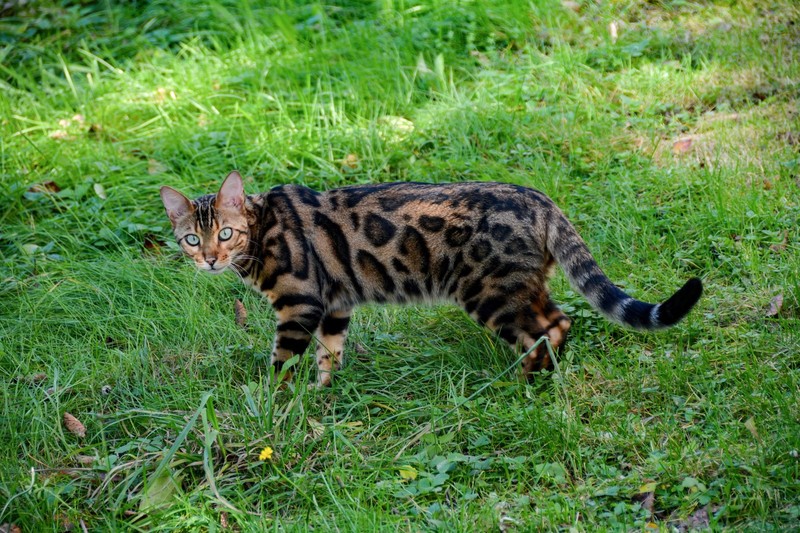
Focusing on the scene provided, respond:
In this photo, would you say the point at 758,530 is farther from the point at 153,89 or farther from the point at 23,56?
the point at 23,56

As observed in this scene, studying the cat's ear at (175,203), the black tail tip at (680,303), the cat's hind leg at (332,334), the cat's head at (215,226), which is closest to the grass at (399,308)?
the cat's hind leg at (332,334)

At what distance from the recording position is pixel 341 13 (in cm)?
800

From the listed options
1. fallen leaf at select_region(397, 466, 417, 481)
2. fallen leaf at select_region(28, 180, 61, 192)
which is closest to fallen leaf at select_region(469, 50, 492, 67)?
fallen leaf at select_region(28, 180, 61, 192)

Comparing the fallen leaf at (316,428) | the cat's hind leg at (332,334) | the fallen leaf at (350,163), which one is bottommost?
the cat's hind leg at (332,334)

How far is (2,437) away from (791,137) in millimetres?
4985

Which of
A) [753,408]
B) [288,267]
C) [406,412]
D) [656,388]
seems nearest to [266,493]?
[406,412]

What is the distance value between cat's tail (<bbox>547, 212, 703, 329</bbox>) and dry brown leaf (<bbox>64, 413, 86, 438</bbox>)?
93.1 inches

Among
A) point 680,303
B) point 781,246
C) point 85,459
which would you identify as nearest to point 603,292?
point 680,303

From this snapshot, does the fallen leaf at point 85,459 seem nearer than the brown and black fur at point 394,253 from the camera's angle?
Yes

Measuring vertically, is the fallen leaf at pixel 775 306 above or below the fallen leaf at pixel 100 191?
below

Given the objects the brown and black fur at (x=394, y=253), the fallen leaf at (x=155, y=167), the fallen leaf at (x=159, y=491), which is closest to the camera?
the fallen leaf at (x=159, y=491)

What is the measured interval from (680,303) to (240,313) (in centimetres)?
256

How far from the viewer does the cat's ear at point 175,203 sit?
4.37 metres

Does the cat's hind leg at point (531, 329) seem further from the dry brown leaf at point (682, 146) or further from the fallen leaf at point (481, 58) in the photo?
the fallen leaf at point (481, 58)
